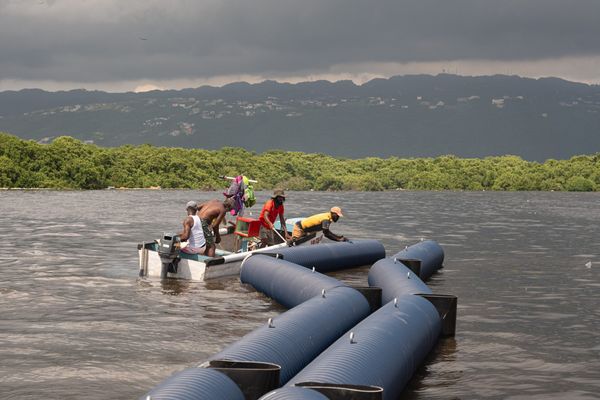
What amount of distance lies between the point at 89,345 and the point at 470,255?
2303cm

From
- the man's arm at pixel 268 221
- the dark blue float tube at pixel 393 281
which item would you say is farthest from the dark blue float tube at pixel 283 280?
the man's arm at pixel 268 221

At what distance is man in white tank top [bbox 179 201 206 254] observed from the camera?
24125mm

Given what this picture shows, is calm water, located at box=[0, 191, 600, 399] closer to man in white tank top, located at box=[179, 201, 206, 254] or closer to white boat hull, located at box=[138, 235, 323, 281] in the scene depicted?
white boat hull, located at box=[138, 235, 323, 281]

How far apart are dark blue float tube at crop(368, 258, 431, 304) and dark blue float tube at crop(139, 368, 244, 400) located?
28.1 ft

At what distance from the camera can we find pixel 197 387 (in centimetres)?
973

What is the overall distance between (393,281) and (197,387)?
10.7 meters

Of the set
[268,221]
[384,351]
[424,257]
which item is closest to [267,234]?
[268,221]

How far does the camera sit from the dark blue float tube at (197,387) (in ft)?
30.9

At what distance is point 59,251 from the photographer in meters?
34.3

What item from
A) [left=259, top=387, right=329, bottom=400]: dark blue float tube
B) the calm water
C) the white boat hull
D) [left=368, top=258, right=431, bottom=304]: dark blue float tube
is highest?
[left=259, top=387, right=329, bottom=400]: dark blue float tube

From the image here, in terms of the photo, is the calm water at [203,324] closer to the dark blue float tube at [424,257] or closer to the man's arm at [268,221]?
the dark blue float tube at [424,257]

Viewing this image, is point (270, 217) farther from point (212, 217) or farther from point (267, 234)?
point (212, 217)

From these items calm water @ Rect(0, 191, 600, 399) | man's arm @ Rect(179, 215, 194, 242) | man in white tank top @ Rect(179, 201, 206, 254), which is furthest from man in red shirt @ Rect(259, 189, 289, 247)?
man's arm @ Rect(179, 215, 194, 242)

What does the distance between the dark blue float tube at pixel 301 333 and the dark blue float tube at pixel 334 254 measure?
7.60 meters
